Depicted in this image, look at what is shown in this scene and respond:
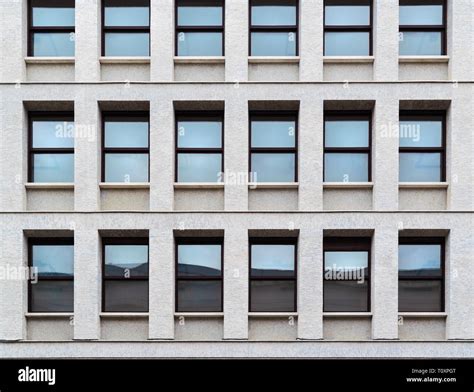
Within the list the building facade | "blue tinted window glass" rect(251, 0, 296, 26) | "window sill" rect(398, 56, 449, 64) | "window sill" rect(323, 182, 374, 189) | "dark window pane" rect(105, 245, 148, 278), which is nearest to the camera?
the building facade

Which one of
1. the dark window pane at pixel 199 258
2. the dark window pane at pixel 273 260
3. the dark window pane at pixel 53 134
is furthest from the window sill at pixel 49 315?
the dark window pane at pixel 273 260

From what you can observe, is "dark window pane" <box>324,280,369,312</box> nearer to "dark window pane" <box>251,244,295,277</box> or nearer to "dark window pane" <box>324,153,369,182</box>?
"dark window pane" <box>251,244,295,277</box>

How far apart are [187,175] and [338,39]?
497 cm

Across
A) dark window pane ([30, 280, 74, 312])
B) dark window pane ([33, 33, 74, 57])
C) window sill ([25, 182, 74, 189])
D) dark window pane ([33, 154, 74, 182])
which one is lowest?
dark window pane ([30, 280, 74, 312])

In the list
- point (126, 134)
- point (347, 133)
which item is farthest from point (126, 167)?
point (347, 133)

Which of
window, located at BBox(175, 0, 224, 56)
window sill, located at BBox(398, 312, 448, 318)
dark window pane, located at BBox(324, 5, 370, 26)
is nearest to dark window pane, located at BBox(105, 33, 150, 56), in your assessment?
window, located at BBox(175, 0, 224, 56)

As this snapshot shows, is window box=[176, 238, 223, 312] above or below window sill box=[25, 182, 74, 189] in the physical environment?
below

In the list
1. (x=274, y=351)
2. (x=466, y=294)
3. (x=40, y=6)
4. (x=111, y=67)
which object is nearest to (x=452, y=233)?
(x=466, y=294)

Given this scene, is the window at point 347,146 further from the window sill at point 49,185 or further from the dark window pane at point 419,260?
the window sill at point 49,185

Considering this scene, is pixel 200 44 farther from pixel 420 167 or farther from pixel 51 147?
pixel 420 167

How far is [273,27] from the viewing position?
41.0 ft

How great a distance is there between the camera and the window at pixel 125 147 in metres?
12.4

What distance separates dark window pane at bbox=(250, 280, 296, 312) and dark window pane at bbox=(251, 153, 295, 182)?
247cm

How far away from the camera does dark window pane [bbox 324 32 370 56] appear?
1243 centimetres
